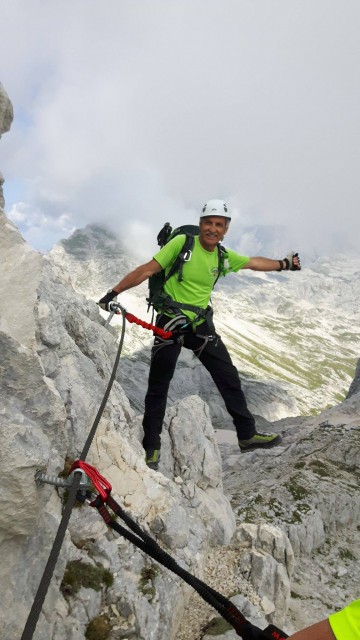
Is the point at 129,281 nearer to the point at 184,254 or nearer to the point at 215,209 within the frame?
the point at 184,254

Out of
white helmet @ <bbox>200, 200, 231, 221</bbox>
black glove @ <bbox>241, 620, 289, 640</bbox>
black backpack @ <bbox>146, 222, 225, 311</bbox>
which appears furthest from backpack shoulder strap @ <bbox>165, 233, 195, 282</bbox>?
black glove @ <bbox>241, 620, 289, 640</bbox>

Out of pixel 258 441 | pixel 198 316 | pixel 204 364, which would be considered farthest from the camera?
pixel 258 441

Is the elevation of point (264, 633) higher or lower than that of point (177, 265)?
lower

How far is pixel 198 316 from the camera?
443 inches

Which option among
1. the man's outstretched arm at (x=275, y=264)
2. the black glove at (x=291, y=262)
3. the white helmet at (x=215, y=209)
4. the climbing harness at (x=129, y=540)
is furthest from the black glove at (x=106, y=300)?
the black glove at (x=291, y=262)

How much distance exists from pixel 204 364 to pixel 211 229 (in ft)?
13.3

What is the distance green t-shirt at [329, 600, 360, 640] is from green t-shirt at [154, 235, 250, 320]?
8.41 m

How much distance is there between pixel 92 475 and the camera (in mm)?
5555

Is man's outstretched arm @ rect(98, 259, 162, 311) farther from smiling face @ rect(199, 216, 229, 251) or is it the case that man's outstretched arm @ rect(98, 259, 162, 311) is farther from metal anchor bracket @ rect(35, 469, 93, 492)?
metal anchor bracket @ rect(35, 469, 93, 492)

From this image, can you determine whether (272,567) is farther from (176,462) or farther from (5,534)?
(5,534)

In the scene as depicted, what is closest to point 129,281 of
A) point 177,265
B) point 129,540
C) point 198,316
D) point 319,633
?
point 177,265

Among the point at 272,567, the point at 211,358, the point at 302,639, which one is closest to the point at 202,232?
the point at 211,358

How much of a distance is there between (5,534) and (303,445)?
98.1ft

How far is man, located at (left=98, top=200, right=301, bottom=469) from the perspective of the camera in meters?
10.7
